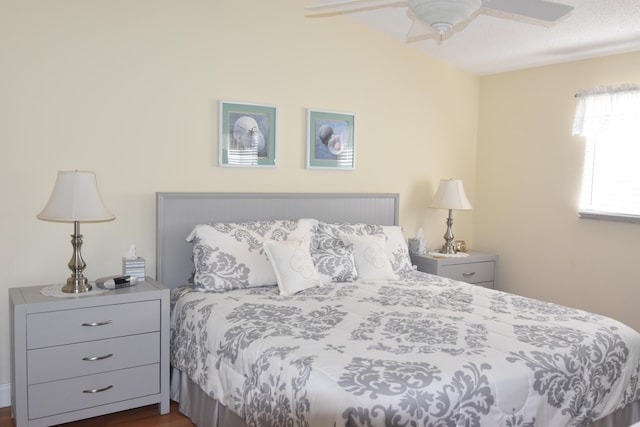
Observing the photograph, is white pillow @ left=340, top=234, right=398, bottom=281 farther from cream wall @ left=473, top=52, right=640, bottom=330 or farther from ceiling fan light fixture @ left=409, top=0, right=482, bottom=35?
ceiling fan light fixture @ left=409, top=0, right=482, bottom=35

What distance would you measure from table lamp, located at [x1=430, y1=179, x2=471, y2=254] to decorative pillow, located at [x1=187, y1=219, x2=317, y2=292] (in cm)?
162

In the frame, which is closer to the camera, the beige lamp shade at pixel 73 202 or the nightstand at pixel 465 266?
the beige lamp shade at pixel 73 202

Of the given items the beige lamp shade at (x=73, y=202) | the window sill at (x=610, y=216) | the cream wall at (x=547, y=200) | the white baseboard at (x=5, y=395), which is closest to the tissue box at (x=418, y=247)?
the cream wall at (x=547, y=200)

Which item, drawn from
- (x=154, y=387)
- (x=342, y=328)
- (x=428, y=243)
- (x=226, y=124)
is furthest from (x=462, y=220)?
(x=154, y=387)

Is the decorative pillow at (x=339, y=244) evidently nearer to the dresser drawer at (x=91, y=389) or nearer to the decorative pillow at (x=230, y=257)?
the decorative pillow at (x=230, y=257)

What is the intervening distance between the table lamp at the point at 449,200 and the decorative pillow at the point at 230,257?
162 cm

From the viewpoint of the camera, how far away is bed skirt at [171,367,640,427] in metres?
2.28

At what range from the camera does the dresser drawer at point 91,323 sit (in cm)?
240

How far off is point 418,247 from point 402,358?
2.37 metres

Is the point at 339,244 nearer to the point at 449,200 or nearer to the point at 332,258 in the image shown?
the point at 332,258

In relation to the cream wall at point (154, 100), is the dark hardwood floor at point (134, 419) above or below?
below

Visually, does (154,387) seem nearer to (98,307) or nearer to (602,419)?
(98,307)

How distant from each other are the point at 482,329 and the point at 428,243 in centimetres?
229

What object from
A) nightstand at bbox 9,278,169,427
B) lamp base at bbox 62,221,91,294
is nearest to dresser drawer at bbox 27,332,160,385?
nightstand at bbox 9,278,169,427
